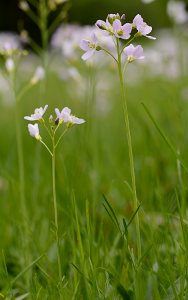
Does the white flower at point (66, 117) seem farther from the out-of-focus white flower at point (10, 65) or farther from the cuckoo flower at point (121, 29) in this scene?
the out-of-focus white flower at point (10, 65)

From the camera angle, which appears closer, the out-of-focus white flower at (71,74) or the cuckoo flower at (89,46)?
the cuckoo flower at (89,46)

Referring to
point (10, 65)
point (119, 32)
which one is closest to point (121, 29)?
point (119, 32)

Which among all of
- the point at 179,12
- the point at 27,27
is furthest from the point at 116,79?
the point at 27,27

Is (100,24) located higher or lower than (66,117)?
higher

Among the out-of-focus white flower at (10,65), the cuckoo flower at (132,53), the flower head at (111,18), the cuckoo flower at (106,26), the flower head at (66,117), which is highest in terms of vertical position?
the out-of-focus white flower at (10,65)

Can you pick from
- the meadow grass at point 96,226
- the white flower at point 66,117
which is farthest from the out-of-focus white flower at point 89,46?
the meadow grass at point 96,226

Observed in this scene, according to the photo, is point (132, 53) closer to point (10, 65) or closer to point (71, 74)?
point (10, 65)
